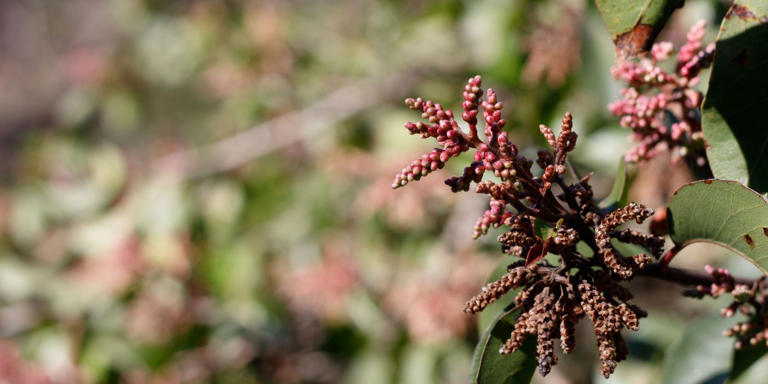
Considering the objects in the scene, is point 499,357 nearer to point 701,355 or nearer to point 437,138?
point 437,138

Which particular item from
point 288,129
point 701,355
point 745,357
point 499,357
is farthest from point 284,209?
point 499,357

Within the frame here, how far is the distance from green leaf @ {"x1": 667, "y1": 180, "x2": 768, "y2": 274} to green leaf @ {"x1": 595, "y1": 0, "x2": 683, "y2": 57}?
0.52 ft

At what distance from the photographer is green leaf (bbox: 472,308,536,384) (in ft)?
2.27

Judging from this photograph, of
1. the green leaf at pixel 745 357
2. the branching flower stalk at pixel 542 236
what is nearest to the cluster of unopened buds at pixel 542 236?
the branching flower stalk at pixel 542 236

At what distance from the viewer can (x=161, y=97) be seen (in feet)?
20.9

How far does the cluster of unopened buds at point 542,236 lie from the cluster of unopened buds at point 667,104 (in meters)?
0.21

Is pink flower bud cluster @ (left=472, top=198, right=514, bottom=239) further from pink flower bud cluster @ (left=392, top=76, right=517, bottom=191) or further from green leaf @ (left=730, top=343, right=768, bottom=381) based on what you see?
green leaf @ (left=730, top=343, right=768, bottom=381)

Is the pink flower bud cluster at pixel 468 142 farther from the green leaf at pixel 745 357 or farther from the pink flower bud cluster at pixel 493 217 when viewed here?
the green leaf at pixel 745 357

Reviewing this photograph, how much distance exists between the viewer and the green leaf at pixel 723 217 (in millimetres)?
647

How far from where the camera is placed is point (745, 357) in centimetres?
93

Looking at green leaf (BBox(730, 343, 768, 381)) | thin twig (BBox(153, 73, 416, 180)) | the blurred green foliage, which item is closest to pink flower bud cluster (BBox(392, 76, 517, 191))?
green leaf (BBox(730, 343, 768, 381))

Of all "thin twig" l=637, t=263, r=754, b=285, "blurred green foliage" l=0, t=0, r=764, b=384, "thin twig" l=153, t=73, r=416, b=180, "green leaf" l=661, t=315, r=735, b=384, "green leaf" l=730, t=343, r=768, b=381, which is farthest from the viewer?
"thin twig" l=153, t=73, r=416, b=180

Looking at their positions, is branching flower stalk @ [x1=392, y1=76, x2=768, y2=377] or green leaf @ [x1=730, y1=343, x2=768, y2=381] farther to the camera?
green leaf @ [x1=730, y1=343, x2=768, y2=381]

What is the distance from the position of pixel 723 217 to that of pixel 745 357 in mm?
359
